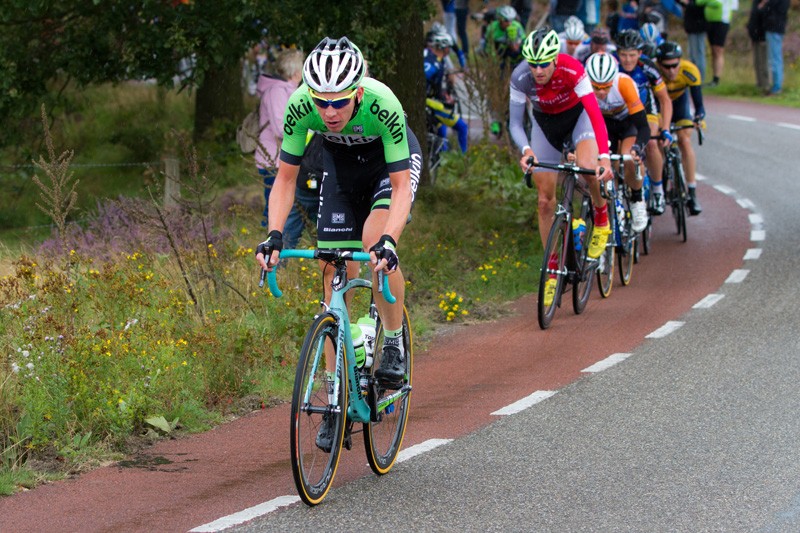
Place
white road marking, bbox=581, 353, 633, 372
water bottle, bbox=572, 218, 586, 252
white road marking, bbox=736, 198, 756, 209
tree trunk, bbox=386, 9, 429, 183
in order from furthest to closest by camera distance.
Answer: white road marking, bbox=736, 198, 756, 209, tree trunk, bbox=386, 9, 429, 183, water bottle, bbox=572, 218, 586, 252, white road marking, bbox=581, 353, 633, 372

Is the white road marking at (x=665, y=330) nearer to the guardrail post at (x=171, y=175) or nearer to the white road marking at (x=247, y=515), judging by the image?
the white road marking at (x=247, y=515)

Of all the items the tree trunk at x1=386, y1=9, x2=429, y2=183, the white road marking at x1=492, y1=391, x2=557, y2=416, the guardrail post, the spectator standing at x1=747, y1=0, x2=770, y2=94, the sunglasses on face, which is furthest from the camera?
the spectator standing at x1=747, y1=0, x2=770, y2=94

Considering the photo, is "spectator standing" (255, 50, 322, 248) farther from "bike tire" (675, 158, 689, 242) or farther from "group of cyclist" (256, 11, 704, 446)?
"bike tire" (675, 158, 689, 242)

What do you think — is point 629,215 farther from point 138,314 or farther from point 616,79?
point 138,314

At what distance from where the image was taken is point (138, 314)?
9.38 meters

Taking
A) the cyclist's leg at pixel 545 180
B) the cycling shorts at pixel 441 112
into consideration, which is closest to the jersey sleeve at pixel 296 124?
the cyclist's leg at pixel 545 180

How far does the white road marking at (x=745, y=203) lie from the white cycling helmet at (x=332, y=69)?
505 inches

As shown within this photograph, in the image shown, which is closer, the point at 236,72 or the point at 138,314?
the point at 138,314

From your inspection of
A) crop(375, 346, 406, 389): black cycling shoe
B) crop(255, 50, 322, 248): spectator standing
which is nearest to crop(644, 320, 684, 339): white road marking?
crop(255, 50, 322, 248): spectator standing

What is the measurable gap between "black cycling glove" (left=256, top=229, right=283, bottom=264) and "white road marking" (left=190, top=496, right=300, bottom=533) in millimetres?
1224

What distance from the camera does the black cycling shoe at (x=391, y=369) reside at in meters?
6.99

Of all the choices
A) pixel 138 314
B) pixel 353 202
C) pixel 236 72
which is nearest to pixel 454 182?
pixel 236 72

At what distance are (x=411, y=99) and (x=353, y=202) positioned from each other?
8364 millimetres

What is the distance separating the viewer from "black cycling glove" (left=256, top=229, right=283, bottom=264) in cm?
629
